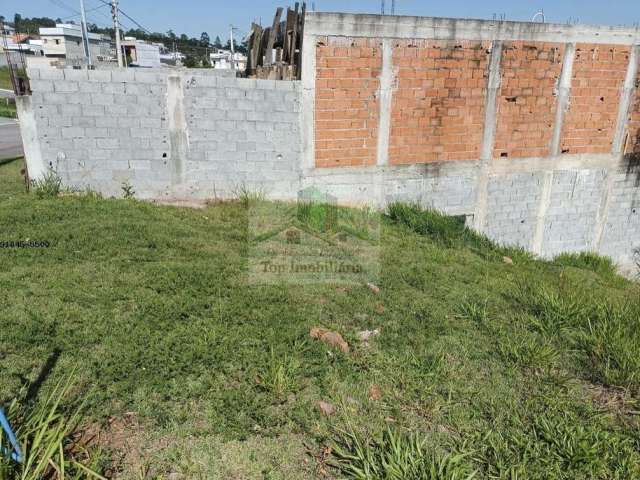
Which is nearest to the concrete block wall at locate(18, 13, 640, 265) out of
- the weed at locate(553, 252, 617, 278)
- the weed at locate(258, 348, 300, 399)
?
the weed at locate(553, 252, 617, 278)

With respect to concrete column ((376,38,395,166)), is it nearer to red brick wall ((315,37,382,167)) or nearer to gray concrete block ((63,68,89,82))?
red brick wall ((315,37,382,167))

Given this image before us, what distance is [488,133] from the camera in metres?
7.38

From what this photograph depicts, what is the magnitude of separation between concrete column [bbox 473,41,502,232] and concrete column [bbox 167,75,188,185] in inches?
181

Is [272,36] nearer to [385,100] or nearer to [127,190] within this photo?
[385,100]

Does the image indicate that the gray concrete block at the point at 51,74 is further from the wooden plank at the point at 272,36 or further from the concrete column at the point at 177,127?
the wooden plank at the point at 272,36

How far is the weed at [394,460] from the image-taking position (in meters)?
2.22

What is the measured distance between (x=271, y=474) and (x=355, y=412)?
0.66 meters

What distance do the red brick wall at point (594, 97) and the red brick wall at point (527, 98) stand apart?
37 centimetres

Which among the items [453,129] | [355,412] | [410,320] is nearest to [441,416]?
[355,412]

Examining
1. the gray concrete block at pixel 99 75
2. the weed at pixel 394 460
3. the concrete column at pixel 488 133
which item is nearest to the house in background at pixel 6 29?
the gray concrete block at pixel 99 75

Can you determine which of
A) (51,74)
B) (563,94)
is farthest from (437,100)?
(51,74)

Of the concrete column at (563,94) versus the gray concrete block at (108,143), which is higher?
the concrete column at (563,94)

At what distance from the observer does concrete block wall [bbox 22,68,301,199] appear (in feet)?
19.3

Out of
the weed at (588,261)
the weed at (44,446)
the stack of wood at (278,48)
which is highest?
the stack of wood at (278,48)
